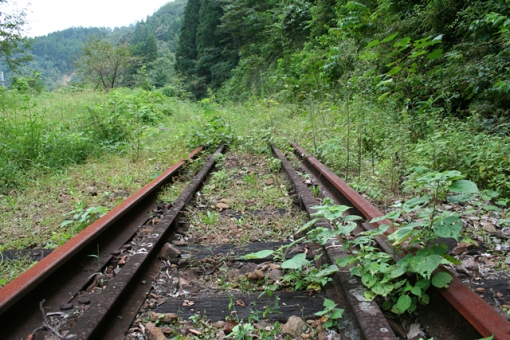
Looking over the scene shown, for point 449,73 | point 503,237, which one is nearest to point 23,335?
point 503,237

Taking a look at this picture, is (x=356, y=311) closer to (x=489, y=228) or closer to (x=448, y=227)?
(x=448, y=227)

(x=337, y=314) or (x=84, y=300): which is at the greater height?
(x=337, y=314)

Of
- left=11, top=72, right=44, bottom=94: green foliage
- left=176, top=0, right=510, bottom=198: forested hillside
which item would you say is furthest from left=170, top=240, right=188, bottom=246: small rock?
left=11, top=72, right=44, bottom=94: green foliage

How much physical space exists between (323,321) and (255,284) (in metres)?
0.52

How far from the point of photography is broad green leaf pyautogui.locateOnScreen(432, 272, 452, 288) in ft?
4.52

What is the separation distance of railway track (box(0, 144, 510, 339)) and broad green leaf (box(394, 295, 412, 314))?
7cm

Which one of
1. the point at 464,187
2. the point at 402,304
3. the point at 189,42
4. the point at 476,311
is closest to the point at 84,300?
the point at 402,304

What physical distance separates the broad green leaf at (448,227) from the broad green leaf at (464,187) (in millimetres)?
138

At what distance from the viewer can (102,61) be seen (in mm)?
27781

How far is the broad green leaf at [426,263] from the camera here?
1363 millimetres

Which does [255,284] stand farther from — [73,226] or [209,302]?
[73,226]

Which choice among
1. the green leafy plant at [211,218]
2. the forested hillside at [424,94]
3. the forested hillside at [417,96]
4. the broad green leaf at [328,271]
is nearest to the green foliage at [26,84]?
the forested hillside at [417,96]

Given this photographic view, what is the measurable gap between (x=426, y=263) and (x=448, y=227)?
0.66ft

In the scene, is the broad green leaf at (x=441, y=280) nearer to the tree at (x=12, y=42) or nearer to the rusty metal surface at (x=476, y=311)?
the rusty metal surface at (x=476, y=311)
